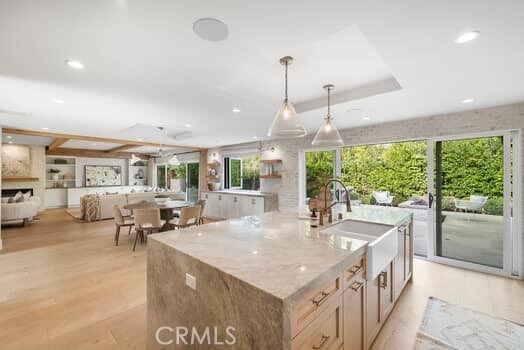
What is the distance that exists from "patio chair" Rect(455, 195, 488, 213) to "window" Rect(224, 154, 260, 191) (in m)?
4.73

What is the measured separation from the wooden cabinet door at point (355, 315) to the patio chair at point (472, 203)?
3139mm

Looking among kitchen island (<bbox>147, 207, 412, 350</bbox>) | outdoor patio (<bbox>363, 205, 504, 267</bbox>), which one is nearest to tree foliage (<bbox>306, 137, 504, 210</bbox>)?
outdoor patio (<bbox>363, 205, 504, 267</bbox>)

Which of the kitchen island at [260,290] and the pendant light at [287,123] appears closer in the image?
the kitchen island at [260,290]

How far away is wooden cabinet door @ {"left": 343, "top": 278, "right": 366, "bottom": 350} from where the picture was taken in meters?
1.41

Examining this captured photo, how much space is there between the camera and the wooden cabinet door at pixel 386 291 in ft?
6.40

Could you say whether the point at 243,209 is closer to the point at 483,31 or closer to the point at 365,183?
the point at 365,183

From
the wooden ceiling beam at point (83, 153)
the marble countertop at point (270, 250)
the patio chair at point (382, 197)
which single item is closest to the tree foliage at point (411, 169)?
the patio chair at point (382, 197)

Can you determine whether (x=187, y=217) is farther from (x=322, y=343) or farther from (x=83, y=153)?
(x=83, y=153)

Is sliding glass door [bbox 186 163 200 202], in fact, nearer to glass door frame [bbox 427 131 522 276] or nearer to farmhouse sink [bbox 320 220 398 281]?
farmhouse sink [bbox 320 220 398 281]

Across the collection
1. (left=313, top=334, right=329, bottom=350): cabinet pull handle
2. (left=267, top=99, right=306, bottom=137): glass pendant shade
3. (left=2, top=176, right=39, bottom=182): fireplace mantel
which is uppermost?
(left=267, top=99, right=306, bottom=137): glass pendant shade

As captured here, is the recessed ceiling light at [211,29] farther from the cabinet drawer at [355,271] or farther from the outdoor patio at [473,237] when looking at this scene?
the outdoor patio at [473,237]

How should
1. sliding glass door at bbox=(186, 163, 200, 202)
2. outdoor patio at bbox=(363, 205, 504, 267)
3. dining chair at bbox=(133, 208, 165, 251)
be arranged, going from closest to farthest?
1. outdoor patio at bbox=(363, 205, 504, 267)
2. dining chair at bbox=(133, 208, 165, 251)
3. sliding glass door at bbox=(186, 163, 200, 202)

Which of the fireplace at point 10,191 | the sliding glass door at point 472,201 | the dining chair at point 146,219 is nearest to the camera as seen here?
the sliding glass door at point 472,201

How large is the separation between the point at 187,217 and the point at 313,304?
3.76m
